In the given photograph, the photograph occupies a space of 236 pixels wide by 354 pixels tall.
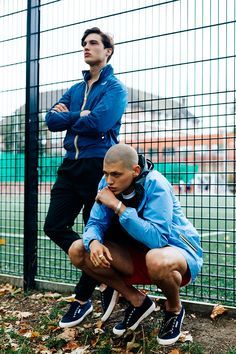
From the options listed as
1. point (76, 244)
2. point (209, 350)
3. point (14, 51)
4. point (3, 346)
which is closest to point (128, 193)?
point (76, 244)

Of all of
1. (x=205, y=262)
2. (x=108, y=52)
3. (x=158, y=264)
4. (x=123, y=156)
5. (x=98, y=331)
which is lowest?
(x=205, y=262)

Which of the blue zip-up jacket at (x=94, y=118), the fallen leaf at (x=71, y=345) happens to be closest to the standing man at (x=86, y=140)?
the blue zip-up jacket at (x=94, y=118)

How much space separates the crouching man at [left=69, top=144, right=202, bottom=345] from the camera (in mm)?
3305

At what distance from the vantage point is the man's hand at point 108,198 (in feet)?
11.1

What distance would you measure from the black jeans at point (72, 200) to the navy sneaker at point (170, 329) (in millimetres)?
786

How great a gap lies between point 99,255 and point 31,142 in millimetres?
2255

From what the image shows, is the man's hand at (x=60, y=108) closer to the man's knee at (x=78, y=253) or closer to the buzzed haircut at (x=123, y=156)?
the buzzed haircut at (x=123, y=156)

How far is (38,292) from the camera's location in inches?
204

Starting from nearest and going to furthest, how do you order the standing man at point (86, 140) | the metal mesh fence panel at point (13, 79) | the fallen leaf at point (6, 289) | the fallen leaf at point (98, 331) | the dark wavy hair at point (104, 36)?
the fallen leaf at point (98, 331), the standing man at point (86, 140), the dark wavy hair at point (104, 36), the fallen leaf at point (6, 289), the metal mesh fence panel at point (13, 79)

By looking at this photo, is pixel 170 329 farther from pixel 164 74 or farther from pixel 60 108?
pixel 164 74

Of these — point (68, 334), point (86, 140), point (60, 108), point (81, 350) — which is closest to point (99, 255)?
point (81, 350)

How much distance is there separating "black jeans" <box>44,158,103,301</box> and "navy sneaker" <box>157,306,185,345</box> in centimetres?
79

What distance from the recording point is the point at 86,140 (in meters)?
4.05

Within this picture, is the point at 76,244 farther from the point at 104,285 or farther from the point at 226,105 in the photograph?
the point at 226,105
